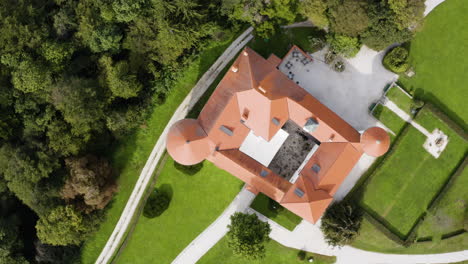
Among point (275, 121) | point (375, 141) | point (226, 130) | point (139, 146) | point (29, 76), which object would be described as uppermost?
point (375, 141)

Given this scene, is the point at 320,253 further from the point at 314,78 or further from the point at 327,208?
the point at 314,78

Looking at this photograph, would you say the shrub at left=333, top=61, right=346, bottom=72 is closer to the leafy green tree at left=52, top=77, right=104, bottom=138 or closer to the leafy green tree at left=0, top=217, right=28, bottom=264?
the leafy green tree at left=52, top=77, right=104, bottom=138

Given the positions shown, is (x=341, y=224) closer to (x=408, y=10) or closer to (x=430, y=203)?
(x=430, y=203)

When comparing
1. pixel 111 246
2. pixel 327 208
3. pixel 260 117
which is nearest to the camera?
pixel 260 117

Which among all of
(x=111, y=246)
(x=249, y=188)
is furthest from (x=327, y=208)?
(x=111, y=246)

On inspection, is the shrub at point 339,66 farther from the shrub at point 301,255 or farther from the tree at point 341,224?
the shrub at point 301,255

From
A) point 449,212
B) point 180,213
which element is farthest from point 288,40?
point 449,212
